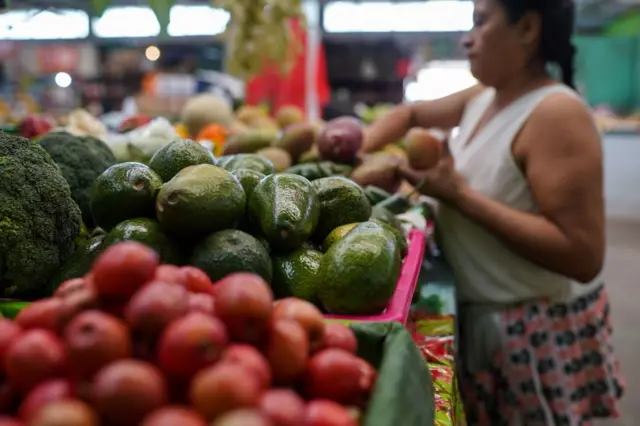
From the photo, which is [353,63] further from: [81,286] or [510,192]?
[81,286]

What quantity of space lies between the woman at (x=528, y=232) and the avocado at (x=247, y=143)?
0.64m

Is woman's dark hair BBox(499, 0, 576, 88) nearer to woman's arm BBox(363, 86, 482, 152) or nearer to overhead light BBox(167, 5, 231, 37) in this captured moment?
woman's arm BBox(363, 86, 482, 152)

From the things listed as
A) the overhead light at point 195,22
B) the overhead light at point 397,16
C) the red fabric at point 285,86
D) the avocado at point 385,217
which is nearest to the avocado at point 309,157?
the avocado at point 385,217

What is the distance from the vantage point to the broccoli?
1.36 meters

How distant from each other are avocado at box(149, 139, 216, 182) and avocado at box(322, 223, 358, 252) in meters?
0.29

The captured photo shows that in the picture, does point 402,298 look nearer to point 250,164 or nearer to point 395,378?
point 395,378

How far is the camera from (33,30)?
26.3 feet

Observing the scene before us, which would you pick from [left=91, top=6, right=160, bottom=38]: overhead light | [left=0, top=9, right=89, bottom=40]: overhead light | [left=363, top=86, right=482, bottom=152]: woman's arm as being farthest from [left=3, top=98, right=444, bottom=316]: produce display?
[left=0, top=9, right=89, bottom=40]: overhead light

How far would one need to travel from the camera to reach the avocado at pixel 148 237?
3.34 ft

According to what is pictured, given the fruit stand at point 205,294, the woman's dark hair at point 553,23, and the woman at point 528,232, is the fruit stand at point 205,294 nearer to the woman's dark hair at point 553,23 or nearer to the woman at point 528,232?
the woman at point 528,232

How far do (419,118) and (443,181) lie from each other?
3.02 ft

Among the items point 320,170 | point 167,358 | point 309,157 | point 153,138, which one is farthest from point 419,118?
point 167,358

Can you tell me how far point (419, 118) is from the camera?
2.74m

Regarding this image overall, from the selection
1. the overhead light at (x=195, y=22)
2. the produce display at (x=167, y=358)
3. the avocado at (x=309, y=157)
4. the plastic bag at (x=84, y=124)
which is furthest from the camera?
the overhead light at (x=195, y=22)
